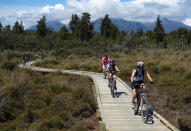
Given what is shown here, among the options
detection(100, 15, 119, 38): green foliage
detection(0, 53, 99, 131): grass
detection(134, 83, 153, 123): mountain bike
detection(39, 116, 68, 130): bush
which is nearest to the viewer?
detection(134, 83, 153, 123): mountain bike

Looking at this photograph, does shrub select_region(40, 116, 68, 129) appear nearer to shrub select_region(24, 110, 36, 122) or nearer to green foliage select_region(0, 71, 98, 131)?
green foliage select_region(0, 71, 98, 131)

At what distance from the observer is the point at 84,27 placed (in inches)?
2520

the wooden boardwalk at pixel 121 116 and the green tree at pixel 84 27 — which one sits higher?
the green tree at pixel 84 27

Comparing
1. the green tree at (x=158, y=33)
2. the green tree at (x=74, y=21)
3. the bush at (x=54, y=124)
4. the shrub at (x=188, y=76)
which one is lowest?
Result: the bush at (x=54, y=124)

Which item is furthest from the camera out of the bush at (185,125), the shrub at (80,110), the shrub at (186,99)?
the shrub at (186,99)

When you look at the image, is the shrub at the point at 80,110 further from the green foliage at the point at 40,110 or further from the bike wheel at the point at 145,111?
the bike wheel at the point at 145,111

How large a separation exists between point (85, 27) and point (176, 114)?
187ft

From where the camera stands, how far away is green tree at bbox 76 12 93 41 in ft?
210

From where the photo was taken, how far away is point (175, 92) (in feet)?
39.2

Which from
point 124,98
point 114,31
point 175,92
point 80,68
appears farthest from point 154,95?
point 114,31

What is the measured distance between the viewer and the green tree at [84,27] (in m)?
64.0

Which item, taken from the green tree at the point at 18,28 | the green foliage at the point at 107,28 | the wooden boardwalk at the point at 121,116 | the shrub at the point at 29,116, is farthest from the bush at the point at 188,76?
the green tree at the point at 18,28

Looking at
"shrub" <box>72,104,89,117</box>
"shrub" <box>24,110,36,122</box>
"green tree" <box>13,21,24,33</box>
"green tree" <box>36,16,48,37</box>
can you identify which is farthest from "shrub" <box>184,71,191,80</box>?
"green tree" <box>13,21,24,33</box>

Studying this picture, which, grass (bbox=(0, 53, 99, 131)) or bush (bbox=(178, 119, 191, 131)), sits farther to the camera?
grass (bbox=(0, 53, 99, 131))
